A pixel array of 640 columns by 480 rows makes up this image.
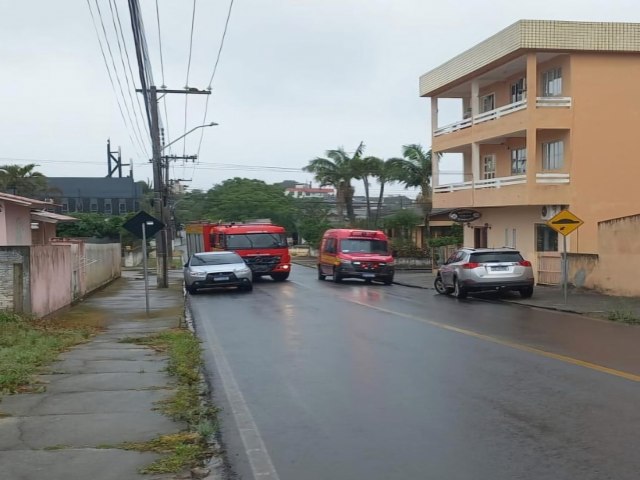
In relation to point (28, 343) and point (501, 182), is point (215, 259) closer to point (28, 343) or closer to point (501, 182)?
point (501, 182)

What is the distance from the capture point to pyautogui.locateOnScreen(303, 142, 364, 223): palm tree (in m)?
56.8

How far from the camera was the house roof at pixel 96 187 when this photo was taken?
75.4 meters

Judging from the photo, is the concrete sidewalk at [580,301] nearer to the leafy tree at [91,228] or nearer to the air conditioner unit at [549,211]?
the air conditioner unit at [549,211]

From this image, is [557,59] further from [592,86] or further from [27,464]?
[27,464]

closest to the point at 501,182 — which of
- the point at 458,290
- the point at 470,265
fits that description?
the point at 458,290

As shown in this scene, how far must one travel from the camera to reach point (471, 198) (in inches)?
1281

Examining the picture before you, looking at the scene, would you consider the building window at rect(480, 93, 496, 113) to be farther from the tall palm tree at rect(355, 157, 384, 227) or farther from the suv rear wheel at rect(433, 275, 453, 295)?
the tall palm tree at rect(355, 157, 384, 227)

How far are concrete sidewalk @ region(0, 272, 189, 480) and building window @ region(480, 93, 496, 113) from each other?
24.9 meters

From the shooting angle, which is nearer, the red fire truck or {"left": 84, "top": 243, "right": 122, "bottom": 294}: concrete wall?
{"left": 84, "top": 243, "right": 122, "bottom": 294}: concrete wall

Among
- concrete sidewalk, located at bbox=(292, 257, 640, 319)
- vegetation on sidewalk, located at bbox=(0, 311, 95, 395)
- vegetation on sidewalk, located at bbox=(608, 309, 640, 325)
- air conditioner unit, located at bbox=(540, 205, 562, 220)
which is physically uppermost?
air conditioner unit, located at bbox=(540, 205, 562, 220)

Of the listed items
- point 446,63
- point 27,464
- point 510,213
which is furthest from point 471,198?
point 27,464

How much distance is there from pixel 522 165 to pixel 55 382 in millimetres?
25712

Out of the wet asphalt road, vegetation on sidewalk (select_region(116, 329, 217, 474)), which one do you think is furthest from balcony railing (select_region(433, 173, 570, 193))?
vegetation on sidewalk (select_region(116, 329, 217, 474))

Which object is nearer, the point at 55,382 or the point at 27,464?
the point at 27,464
